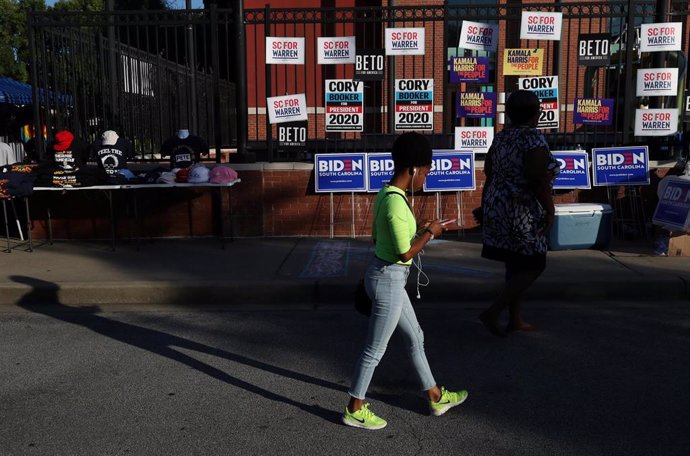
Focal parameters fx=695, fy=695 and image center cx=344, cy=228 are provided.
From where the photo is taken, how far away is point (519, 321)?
5730 millimetres

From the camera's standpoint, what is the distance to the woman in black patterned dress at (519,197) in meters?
5.09

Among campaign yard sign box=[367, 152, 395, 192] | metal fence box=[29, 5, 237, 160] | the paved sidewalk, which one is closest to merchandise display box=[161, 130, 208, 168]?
metal fence box=[29, 5, 237, 160]

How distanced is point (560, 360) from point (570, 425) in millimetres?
1142

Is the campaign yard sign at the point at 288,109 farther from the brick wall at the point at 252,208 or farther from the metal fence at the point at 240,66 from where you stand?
the brick wall at the point at 252,208

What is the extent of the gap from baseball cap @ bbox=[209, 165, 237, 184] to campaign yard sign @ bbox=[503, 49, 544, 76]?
3912mm

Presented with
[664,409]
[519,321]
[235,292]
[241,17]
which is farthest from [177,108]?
[664,409]

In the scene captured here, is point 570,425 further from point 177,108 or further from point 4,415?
point 177,108

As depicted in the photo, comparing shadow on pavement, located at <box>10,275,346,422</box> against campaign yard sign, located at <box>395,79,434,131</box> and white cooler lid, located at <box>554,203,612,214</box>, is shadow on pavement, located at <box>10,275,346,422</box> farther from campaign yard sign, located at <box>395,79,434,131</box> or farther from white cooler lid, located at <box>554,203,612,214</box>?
campaign yard sign, located at <box>395,79,434,131</box>

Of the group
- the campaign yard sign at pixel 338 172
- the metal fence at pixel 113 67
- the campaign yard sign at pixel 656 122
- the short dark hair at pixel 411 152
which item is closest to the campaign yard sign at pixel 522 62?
the campaign yard sign at pixel 656 122

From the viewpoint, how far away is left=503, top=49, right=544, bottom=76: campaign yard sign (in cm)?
935

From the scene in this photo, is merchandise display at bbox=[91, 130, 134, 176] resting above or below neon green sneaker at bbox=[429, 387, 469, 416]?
above

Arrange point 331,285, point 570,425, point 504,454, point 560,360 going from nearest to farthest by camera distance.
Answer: point 504,454 → point 570,425 → point 560,360 → point 331,285

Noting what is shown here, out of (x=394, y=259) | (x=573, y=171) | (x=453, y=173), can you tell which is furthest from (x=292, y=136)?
(x=394, y=259)

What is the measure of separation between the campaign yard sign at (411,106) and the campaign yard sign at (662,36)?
2870 millimetres
